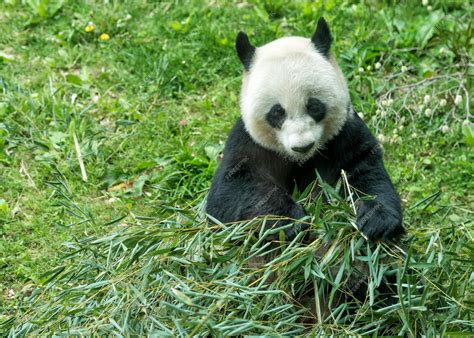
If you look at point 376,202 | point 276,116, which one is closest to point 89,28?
point 276,116

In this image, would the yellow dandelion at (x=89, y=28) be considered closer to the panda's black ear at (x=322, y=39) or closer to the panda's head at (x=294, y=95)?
the panda's head at (x=294, y=95)

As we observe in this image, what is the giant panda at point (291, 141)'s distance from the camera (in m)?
5.57

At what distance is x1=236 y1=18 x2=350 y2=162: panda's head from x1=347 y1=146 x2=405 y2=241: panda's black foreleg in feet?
1.04

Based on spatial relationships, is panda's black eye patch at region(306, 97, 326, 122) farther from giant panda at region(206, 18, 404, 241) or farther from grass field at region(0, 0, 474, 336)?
grass field at region(0, 0, 474, 336)

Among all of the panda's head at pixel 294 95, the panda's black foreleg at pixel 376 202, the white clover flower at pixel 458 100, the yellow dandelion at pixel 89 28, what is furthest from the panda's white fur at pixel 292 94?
the yellow dandelion at pixel 89 28

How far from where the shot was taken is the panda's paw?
5.11 meters

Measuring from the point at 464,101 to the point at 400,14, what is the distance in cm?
142

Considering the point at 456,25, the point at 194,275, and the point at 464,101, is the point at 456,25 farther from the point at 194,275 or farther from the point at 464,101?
the point at 194,275

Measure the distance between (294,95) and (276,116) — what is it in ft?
0.71

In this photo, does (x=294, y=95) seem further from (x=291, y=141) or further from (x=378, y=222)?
(x=378, y=222)

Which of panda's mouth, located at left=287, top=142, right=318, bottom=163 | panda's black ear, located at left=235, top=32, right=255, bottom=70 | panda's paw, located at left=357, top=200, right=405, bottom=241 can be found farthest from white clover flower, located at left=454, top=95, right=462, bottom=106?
panda's paw, located at left=357, top=200, right=405, bottom=241

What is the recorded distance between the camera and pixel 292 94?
5.57 meters

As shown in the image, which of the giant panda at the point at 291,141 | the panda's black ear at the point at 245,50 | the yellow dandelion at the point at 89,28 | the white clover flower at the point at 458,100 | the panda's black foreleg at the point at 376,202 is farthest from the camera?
the yellow dandelion at the point at 89,28

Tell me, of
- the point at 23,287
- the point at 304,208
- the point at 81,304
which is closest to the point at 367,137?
the point at 304,208
